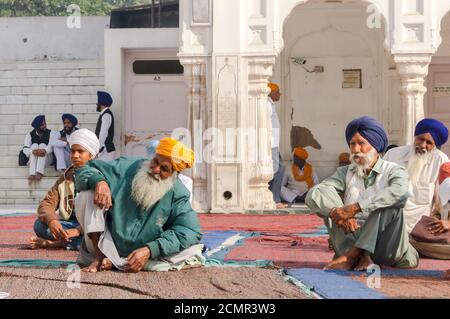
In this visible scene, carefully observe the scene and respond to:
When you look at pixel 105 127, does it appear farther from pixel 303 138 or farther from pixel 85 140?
pixel 85 140

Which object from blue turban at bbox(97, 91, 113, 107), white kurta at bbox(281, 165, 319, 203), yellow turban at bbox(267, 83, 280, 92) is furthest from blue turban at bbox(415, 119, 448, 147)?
blue turban at bbox(97, 91, 113, 107)

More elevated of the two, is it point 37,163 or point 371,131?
point 371,131

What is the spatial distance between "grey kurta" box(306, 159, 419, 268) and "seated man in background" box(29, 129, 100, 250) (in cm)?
168

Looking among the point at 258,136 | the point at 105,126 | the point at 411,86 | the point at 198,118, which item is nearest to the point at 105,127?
the point at 105,126

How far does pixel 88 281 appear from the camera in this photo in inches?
246

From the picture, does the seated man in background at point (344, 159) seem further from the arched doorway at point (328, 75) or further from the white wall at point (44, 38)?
the white wall at point (44, 38)

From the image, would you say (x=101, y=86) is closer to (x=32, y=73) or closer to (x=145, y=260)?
(x=32, y=73)

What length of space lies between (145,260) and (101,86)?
11.6 metres

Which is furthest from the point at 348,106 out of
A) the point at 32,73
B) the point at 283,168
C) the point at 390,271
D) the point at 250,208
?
the point at 390,271

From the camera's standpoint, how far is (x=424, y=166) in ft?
29.4

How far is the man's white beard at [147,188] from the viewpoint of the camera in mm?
6621

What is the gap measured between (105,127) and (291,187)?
2.93 m

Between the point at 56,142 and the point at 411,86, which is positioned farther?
the point at 56,142

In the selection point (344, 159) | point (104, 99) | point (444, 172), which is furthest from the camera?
point (344, 159)
